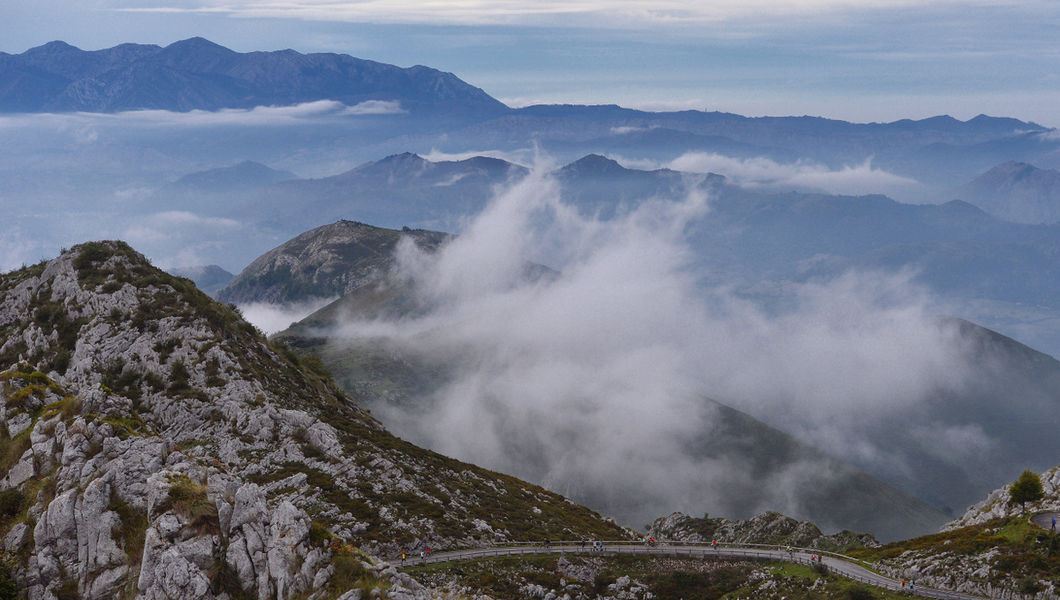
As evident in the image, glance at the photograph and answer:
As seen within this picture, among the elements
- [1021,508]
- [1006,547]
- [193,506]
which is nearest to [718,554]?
[1006,547]

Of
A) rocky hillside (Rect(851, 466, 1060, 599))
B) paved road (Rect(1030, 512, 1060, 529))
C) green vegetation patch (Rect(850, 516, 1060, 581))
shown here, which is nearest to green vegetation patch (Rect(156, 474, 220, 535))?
rocky hillside (Rect(851, 466, 1060, 599))

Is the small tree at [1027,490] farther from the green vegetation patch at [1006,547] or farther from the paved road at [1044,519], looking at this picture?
the paved road at [1044,519]

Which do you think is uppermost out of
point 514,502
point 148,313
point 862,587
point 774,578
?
point 148,313

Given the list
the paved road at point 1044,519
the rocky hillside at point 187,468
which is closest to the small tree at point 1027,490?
the paved road at point 1044,519

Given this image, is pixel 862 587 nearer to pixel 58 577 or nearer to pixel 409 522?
pixel 409 522

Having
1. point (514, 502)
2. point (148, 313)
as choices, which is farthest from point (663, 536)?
point (148, 313)

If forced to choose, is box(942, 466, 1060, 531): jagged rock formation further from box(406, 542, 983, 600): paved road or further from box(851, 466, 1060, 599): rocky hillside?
box(406, 542, 983, 600): paved road
